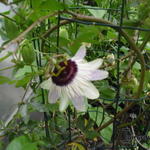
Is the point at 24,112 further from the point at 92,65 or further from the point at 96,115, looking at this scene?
the point at 96,115

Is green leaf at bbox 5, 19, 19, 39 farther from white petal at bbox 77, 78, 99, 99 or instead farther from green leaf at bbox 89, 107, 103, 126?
green leaf at bbox 89, 107, 103, 126

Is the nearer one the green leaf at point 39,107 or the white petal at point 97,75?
the white petal at point 97,75

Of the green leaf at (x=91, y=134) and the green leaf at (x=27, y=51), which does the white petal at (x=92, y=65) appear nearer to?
the green leaf at (x=27, y=51)

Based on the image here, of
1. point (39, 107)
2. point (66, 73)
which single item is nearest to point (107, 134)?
point (39, 107)

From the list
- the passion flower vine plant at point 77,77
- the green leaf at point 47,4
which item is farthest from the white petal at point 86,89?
the green leaf at point 47,4

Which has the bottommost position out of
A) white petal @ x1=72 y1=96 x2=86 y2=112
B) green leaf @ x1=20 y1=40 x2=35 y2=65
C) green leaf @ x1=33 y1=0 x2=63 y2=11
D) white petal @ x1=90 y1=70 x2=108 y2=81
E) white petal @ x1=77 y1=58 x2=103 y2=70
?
white petal @ x1=72 y1=96 x2=86 y2=112

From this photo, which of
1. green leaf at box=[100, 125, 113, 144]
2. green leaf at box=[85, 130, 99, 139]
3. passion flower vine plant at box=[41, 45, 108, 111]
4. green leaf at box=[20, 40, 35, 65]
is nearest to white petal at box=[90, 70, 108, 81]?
passion flower vine plant at box=[41, 45, 108, 111]

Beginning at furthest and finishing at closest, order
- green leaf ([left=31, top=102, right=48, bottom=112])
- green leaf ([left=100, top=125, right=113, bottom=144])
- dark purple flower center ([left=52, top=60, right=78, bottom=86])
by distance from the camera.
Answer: green leaf ([left=100, top=125, right=113, bottom=144]) < green leaf ([left=31, top=102, right=48, bottom=112]) < dark purple flower center ([left=52, top=60, right=78, bottom=86])

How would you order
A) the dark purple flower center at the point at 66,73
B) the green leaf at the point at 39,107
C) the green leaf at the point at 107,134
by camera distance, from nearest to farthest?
the dark purple flower center at the point at 66,73 → the green leaf at the point at 39,107 → the green leaf at the point at 107,134

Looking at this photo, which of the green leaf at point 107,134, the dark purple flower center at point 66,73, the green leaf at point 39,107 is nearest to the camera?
the dark purple flower center at point 66,73

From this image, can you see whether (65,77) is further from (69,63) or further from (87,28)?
(87,28)
